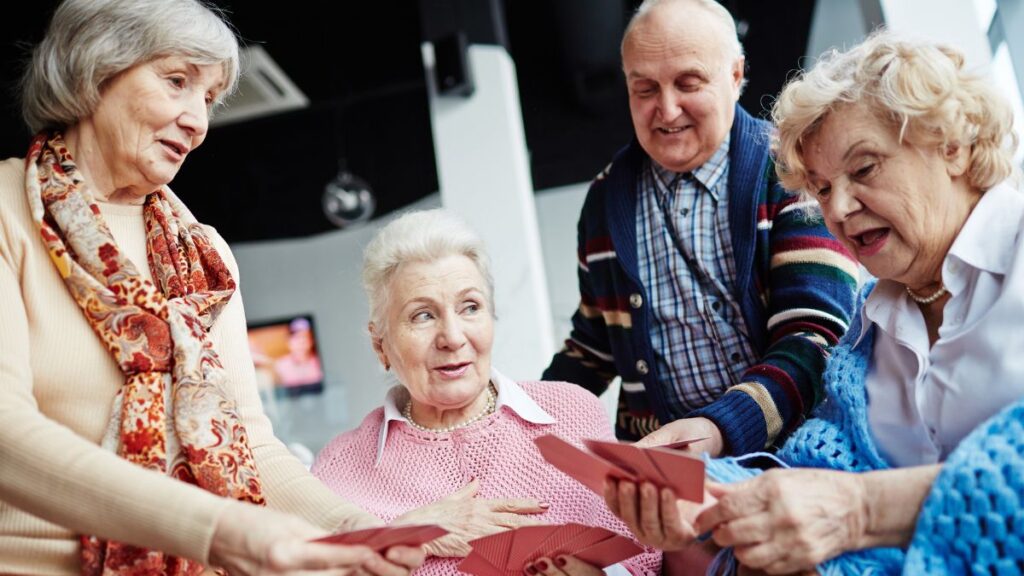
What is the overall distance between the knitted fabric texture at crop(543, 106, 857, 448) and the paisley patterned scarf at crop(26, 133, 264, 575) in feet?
3.17

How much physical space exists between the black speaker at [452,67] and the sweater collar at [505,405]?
8.89 ft

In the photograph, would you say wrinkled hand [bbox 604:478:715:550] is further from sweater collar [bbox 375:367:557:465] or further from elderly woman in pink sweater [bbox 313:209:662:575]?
sweater collar [bbox 375:367:557:465]

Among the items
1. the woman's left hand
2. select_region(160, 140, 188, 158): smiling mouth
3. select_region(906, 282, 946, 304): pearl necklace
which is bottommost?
the woman's left hand

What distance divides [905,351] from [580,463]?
25.3 inches

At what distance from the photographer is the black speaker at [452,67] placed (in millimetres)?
4594

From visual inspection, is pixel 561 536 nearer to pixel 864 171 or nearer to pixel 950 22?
pixel 864 171

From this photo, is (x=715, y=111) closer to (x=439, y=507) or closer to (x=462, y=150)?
(x=439, y=507)

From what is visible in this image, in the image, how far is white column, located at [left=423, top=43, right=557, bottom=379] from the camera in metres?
4.43

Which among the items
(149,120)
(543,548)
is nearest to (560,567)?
(543,548)

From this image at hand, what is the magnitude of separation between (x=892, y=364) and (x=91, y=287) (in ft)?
4.65

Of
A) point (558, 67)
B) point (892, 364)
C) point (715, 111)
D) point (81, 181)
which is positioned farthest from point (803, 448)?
point (558, 67)

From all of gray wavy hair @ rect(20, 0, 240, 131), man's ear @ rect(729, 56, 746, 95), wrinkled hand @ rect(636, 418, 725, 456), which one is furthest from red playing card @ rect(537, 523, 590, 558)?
man's ear @ rect(729, 56, 746, 95)

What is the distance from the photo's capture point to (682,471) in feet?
4.20

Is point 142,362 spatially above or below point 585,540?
above
